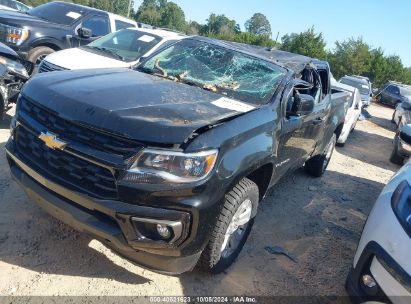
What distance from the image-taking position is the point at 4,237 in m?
3.19

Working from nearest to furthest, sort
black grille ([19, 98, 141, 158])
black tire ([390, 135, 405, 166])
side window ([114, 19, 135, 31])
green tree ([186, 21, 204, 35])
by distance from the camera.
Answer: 1. black grille ([19, 98, 141, 158])
2. black tire ([390, 135, 405, 166])
3. side window ([114, 19, 135, 31])
4. green tree ([186, 21, 204, 35])

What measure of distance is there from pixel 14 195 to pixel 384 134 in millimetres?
12732

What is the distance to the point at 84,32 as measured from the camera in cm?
806

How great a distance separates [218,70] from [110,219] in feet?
6.55

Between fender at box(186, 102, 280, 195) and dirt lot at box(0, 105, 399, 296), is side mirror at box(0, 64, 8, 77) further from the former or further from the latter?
fender at box(186, 102, 280, 195)

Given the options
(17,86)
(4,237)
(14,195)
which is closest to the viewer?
(4,237)

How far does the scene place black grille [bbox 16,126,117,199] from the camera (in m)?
2.48

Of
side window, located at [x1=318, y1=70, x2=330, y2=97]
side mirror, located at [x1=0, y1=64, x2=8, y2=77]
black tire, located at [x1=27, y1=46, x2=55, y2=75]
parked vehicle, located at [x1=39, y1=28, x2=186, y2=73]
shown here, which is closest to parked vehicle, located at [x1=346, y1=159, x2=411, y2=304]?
side window, located at [x1=318, y1=70, x2=330, y2=97]

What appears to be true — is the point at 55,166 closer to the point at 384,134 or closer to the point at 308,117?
the point at 308,117

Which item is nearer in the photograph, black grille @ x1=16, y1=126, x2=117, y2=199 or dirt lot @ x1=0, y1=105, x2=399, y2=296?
black grille @ x1=16, y1=126, x2=117, y2=199

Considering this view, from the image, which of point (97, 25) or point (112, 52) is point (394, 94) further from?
point (112, 52)

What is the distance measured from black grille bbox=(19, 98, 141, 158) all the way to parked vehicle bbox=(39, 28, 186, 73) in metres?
3.14

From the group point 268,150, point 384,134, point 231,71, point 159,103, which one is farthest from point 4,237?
point 384,134

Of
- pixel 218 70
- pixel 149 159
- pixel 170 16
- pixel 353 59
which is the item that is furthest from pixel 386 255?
pixel 170 16
